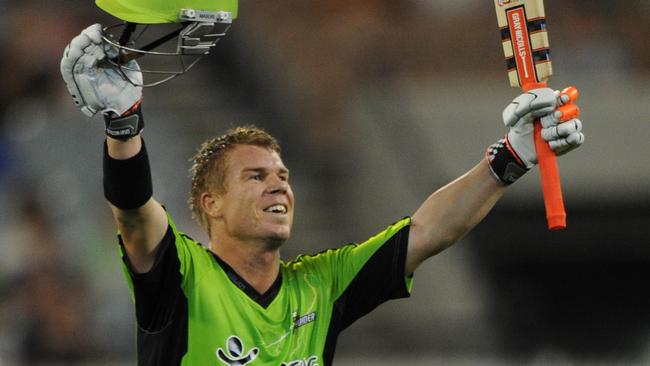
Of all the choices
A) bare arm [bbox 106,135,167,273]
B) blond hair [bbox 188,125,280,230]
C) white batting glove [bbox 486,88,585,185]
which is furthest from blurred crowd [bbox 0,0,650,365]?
white batting glove [bbox 486,88,585,185]

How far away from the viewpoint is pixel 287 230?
13.1ft

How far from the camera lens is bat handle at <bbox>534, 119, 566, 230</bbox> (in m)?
3.72

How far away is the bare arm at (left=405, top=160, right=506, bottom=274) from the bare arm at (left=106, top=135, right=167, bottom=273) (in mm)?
983

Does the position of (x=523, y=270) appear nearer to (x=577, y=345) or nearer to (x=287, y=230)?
(x=577, y=345)

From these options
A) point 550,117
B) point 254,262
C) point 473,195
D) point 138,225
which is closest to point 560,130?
point 550,117

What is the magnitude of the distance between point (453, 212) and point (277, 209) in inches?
25.4

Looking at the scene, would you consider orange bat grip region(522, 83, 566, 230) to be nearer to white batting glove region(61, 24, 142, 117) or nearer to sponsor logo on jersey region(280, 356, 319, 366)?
sponsor logo on jersey region(280, 356, 319, 366)

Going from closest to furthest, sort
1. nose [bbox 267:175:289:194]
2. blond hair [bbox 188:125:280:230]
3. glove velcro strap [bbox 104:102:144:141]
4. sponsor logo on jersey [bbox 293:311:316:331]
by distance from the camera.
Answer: glove velcro strap [bbox 104:102:144:141]
sponsor logo on jersey [bbox 293:311:316:331]
nose [bbox 267:175:289:194]
blond hair [bbox 188:125:280:230]

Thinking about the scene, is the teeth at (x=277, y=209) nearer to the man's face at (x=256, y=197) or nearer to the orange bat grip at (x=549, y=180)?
the man's face at (x=256, y=197)

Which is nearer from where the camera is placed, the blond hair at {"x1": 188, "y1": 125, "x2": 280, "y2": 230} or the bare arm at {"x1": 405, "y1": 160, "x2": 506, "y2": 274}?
the bare arm at {"x1": 405, "y1": 160, "x2": 506, "y2": 274}

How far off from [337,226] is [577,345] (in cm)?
195

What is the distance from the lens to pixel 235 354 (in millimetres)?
3768

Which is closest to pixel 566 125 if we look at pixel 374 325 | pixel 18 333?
pixel 374 325

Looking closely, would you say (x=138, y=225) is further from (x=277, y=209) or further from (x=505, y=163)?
(x=505, y=163)
